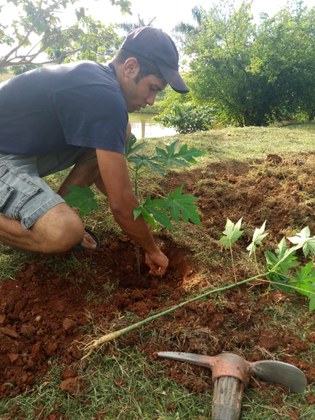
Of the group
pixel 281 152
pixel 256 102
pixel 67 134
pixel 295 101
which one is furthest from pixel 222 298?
pixel 295 101

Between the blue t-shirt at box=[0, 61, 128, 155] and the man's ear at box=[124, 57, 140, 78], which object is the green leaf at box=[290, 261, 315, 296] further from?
the man's ear at box=[124, 57, 140, 78]

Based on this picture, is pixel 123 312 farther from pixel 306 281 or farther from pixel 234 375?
pixel 306 281

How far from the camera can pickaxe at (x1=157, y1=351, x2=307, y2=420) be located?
3.96ft

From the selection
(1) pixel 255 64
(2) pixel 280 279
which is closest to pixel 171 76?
(2) pixel 280 279

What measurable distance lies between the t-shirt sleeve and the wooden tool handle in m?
1.02

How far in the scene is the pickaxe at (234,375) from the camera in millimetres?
1208

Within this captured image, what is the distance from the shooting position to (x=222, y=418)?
117 cm

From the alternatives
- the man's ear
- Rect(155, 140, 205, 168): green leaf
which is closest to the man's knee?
Rect(155, 140, 205, 168): green leaf

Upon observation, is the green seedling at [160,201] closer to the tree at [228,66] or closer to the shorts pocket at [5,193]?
the shorts pocket at [5,193]

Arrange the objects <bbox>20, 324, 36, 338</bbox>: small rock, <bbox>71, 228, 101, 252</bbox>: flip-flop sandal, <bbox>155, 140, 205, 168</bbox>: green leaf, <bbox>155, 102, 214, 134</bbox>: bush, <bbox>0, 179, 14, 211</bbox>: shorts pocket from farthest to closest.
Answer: <bbox>155, 102, 214, 134</bbox>: bush
<bbox>71, 228, 101, 252</bbox>: flip-flop sandal
<bbox>0, 179, 14, 211</bbox>: shorts pocket
<bbox>155, 140, 205, 168</bbox>: green leaf
<bbox>20, 324, 36, 338</bbox>: small rock

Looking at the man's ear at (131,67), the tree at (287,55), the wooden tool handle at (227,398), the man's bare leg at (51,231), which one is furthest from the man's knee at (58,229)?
the tree at (287,55)

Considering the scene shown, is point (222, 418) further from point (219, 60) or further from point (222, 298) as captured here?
point (219, 60)

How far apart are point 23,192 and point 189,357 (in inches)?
43.8

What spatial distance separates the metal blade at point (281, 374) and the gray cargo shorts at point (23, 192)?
116cm
